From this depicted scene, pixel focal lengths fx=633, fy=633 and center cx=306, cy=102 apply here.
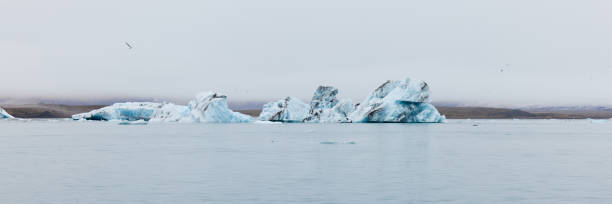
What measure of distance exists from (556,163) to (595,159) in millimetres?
3401

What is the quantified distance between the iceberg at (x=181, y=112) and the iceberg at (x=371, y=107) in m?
7.56

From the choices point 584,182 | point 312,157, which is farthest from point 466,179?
point 312,157

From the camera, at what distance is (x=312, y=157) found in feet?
86.8

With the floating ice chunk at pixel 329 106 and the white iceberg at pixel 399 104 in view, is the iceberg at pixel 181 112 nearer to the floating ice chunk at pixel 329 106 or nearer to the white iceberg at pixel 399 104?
the floating ice chunk at pixel 329 106

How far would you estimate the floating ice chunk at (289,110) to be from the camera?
102 meters

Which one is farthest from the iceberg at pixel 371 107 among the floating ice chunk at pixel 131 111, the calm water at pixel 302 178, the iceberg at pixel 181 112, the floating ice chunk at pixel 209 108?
the calm water at pixel 302 178

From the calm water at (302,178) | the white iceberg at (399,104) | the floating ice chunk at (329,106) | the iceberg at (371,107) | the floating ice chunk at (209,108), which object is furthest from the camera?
the floating ice chunk at (329,106)

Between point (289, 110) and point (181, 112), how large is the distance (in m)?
17.3

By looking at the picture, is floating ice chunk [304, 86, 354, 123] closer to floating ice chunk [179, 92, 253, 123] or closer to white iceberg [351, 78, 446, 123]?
white iceberg [351, 78, 446, 123]

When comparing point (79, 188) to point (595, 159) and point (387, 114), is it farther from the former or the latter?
point (387, 114)

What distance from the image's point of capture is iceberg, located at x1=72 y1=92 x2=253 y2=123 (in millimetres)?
85750

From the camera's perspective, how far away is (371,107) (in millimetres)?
87188

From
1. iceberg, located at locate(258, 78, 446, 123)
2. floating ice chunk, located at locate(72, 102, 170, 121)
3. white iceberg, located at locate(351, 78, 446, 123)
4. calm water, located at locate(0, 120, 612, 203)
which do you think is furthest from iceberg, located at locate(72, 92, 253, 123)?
calm water, located at locate(0, 120, 612, 203)

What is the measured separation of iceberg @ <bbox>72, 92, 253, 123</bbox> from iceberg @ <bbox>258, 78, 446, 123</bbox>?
7.56 meters
